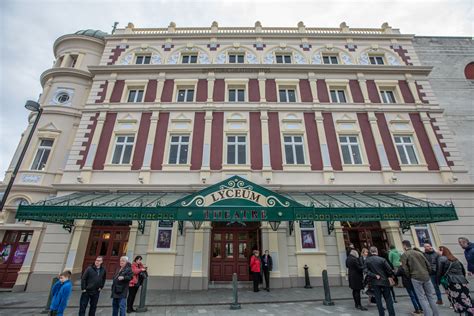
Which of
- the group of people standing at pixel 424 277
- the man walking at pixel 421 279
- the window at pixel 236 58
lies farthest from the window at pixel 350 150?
the window at pixel 236 58

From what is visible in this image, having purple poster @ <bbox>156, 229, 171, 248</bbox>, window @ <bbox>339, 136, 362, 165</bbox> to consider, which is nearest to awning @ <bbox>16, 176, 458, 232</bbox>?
purple poster @ <bbox>156, 229, 171, 248</bbox>

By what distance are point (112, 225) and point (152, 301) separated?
18.1 feet

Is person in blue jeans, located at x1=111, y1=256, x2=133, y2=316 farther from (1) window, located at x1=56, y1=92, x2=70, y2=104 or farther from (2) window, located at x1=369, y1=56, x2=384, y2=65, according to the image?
(2) window, located at x1=369, y1=56, x2=384, y2=65

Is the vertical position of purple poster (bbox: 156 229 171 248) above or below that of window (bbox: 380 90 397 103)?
below

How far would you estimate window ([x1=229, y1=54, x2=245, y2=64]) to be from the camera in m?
16.5

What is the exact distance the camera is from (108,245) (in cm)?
1168

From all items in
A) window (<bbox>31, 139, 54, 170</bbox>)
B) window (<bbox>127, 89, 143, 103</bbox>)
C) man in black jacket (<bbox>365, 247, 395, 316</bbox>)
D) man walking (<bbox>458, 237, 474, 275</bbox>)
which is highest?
window (<bbox>127, 89, 143, 103</bbox>)

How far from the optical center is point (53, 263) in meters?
10.8

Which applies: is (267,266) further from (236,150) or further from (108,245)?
(108,245)

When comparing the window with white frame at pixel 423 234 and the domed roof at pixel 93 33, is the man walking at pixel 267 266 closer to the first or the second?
the window with white frame at pixel 423 234

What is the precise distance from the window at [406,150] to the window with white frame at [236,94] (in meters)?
10.5

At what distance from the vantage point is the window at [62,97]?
1468cm

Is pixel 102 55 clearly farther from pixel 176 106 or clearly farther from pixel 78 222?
pixel 78 222

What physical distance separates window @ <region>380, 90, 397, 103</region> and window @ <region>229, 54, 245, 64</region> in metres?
10.6
